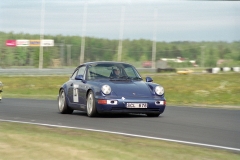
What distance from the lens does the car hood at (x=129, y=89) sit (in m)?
14.0

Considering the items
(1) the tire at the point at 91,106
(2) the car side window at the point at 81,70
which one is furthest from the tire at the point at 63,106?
(1) the tire at the point at 91,106

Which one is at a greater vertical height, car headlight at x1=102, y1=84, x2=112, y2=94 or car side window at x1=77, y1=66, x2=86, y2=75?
car side window at x1=77, y1=66, x2=86, y2=75

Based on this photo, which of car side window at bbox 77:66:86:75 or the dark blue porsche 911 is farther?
car side window at bbox 77:66:86:75

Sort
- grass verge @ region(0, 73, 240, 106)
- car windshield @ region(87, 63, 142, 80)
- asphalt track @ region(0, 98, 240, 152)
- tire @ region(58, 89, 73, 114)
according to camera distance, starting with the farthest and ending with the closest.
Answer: grass verge @ region(0, 73, 240, 106), tire @ region(58, 89, 73, 114), car windshield @ region(87, 63, 142, 80), asphalt track @ region(0, 98, 240, 152)

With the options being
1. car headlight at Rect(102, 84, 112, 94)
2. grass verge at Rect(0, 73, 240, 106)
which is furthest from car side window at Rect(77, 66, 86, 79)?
grass verge at Rect(0, 73, 240, 106)

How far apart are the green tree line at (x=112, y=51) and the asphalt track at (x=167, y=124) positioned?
118 ft

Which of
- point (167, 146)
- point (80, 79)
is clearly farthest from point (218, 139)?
point (80, 79)

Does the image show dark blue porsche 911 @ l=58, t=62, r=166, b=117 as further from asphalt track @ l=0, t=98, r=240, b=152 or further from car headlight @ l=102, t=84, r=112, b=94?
asphalt track @ l=0, t=98, r=240, b=152

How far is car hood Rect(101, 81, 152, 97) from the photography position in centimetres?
1396

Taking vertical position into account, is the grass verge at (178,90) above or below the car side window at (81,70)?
below

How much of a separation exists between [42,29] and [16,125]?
41.4 metres

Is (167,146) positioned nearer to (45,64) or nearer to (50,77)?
(50,77)

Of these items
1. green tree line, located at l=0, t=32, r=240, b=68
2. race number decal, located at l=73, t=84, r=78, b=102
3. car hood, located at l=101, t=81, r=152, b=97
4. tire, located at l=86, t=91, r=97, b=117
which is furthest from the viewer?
green tree line, located at l=0, t=32, r=240, b=68

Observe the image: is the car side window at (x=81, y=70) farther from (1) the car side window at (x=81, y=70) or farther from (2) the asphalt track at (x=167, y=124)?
(2) the asphalt track at (x=167, y=124)
